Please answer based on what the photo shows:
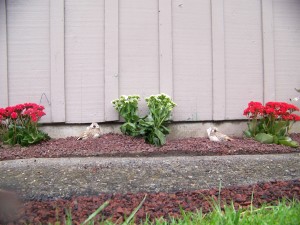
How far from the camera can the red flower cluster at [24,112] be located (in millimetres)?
3532

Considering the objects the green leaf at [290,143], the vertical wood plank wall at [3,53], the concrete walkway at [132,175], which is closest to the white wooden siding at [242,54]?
the green leaf at [290,143]

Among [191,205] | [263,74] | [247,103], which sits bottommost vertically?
[191,205]

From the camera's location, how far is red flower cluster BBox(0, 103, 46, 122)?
11.6ft

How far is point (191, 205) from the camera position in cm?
171

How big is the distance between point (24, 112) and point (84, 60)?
38.8 inches

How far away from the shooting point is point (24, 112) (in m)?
3.62

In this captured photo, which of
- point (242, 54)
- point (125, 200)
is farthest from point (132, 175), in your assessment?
point (242, 54)

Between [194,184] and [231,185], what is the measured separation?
253 mm

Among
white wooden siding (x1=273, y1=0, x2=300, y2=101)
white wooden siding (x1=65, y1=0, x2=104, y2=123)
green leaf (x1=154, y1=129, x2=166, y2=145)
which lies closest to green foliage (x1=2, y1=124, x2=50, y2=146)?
white wooden siding (x1=65, y1=0, x2=104, y2=123)

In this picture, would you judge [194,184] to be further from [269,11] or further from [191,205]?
[269,11]

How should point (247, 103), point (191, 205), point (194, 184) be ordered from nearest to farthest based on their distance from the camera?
point (191, 205), point (194, 184), point (247, 103)

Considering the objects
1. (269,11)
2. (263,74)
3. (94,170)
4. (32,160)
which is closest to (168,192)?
(94,170)

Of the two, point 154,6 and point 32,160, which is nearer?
point 32,160

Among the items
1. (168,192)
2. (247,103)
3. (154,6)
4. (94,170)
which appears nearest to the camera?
(168,192)
